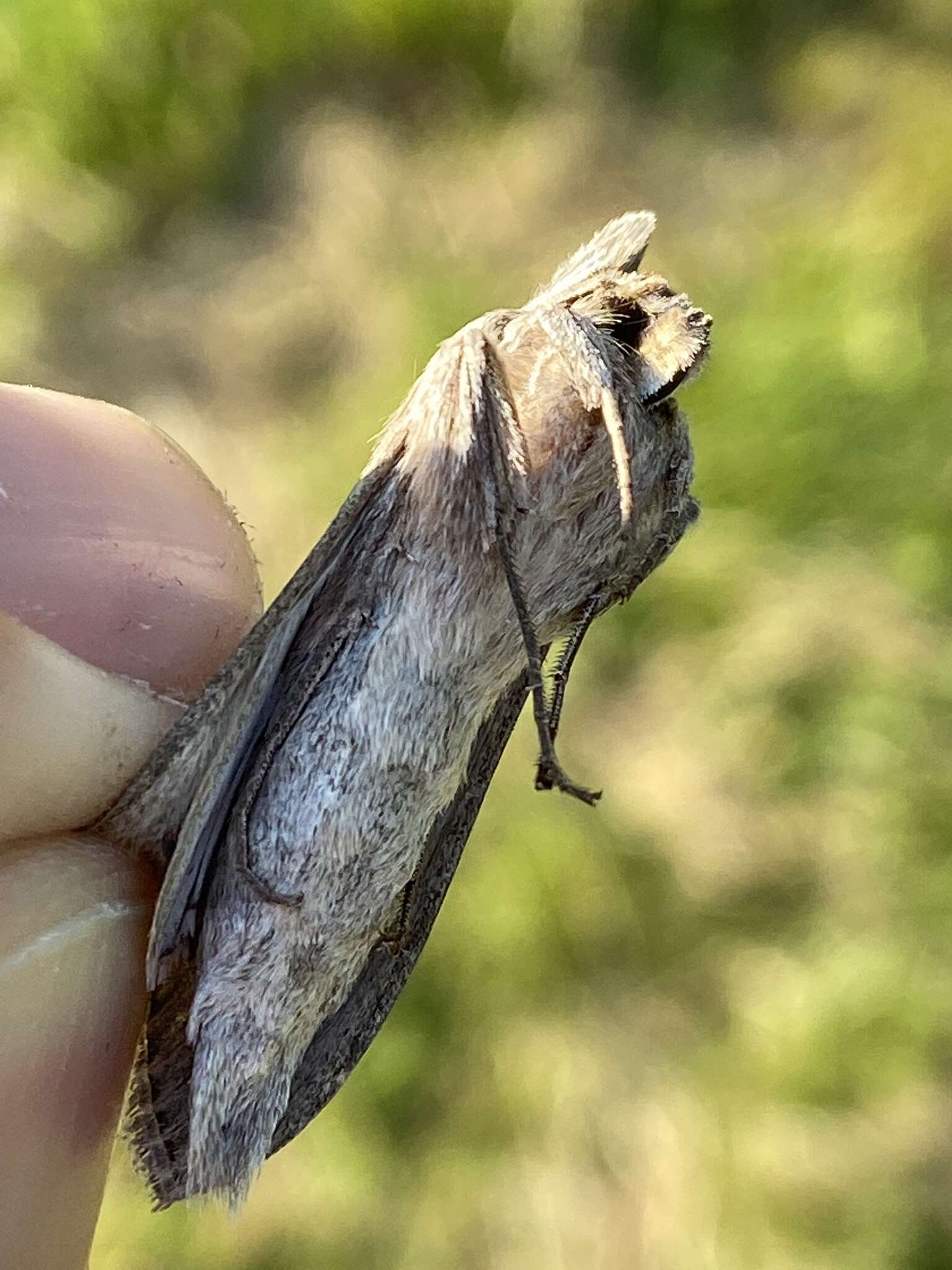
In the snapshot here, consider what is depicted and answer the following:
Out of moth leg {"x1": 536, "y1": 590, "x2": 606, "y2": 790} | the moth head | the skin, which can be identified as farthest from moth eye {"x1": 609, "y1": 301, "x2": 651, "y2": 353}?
Result: the skin

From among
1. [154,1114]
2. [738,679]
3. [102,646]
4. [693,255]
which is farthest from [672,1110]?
[693,255]

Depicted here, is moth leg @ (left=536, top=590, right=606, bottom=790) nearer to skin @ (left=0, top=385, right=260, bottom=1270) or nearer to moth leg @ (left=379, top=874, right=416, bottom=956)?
moth leg @ (left=379, top=874, right=416, bottom=956)

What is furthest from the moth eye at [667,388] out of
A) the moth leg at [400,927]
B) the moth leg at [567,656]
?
the moth leg at [400,927]

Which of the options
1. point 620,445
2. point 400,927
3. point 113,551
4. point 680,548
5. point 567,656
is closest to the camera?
point 620,445

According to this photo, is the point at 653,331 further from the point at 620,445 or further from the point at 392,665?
the point at 392,665

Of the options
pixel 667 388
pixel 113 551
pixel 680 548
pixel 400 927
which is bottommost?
pixel 680 548

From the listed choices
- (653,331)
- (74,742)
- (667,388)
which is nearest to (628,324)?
(653,331)
